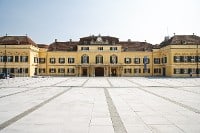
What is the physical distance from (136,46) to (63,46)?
1872 centimetres

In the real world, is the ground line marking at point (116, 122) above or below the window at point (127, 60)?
below

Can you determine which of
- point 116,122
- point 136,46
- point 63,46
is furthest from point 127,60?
point 116,122

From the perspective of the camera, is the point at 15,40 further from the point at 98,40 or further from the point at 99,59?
the point at 99,59

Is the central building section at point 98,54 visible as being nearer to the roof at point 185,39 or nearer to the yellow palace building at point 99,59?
the yellow palace building at point 99,59

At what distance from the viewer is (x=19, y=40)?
198 feet

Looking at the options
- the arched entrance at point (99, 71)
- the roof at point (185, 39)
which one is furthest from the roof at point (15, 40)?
the roof at point (185, 39)

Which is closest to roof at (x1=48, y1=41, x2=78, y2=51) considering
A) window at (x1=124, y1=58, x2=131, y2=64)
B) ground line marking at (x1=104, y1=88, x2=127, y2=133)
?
window at (x1=124, y1=58, x2=131, y2=64)

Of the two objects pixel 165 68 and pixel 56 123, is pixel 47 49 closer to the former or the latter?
pixel 165 68

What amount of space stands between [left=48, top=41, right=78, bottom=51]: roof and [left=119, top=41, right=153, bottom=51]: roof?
500 inches

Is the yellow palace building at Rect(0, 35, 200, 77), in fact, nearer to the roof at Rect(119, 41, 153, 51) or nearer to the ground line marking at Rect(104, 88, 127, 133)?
the roof at Rect(119, 41, 153, 51)

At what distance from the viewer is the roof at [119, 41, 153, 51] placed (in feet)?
221

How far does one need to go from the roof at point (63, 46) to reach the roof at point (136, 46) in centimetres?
1270

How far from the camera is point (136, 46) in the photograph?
6850 cm

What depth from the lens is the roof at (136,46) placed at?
67.5 metres
